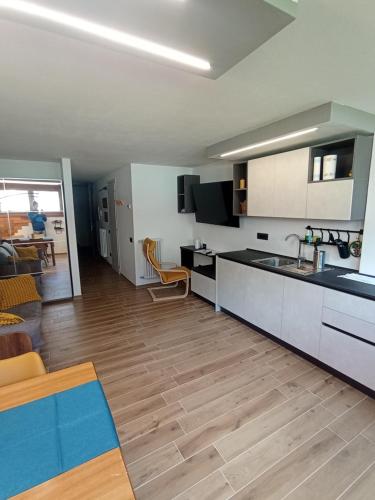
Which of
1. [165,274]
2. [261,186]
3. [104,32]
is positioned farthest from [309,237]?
[104,32]

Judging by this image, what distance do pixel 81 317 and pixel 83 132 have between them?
99.4 inches

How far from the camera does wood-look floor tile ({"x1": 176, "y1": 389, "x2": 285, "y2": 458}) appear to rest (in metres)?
1.69

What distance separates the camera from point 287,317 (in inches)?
106

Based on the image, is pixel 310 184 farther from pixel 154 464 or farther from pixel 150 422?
pixel 154 464

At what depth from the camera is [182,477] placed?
149 centimetres

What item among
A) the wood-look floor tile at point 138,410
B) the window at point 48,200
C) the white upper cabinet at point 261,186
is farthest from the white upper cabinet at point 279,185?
the window at point 48,200

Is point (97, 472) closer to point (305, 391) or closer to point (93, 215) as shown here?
point (305, 391)

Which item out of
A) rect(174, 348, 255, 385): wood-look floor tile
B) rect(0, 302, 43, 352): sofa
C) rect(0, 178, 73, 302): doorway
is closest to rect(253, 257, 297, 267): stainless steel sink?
rect(174, 348, 255, 385): wood-look floor tile

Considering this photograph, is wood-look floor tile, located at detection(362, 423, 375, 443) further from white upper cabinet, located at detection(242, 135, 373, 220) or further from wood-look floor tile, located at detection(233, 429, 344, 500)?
white upper cabinet, located at detection(242, 135, 373, 220)

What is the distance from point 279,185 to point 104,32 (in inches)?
97.1

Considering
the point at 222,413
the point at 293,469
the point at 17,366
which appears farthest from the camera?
the point at 222,413

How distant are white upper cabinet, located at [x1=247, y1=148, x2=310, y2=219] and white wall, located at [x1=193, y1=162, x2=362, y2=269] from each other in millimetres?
337

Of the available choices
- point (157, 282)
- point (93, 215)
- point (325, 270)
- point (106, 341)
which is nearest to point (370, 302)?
point (325, 270)

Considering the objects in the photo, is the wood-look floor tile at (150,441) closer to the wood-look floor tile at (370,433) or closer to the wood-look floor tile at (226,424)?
the wood-look floor tile at (226,424)
